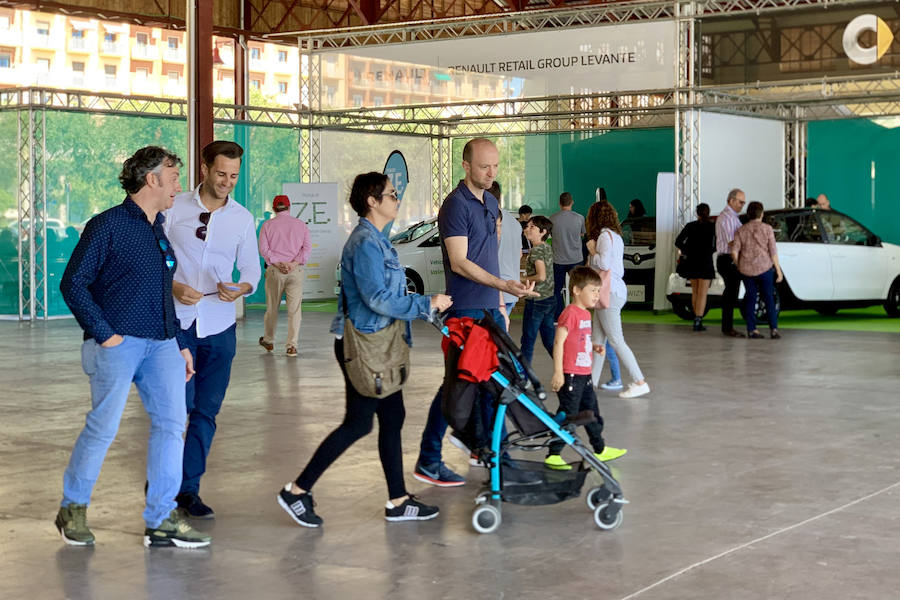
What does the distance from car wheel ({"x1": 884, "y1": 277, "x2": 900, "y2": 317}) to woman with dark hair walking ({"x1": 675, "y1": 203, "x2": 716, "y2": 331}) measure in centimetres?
315

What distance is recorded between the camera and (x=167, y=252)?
5.03m

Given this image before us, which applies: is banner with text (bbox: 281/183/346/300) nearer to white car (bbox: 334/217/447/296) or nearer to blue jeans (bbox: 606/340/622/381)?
white car (bbox: 334/217/447/296)

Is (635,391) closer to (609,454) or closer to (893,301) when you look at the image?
(609,454)

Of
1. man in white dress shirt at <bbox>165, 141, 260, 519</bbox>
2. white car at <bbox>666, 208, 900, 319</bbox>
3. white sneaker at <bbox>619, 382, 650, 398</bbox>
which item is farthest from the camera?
white car at <bbox>666, 208, 900, 319</bbox>

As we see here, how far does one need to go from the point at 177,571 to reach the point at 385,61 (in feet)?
51.2

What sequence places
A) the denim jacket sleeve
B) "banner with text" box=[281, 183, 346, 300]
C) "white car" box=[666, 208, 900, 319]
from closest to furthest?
the denim jacket sleeve
"white car" box=[666, 208, 900, 319]
"banner with text" box=[281, 183, 346, 300]

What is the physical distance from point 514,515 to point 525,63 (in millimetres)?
13345

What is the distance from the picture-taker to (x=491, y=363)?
5.33 metres

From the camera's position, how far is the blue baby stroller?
17.4ft

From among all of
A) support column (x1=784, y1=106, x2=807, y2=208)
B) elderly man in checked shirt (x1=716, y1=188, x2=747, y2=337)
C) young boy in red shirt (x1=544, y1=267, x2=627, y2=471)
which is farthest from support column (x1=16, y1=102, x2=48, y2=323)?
young boy in red shirt (x1=544, y1=267, x2=627, y2=471)

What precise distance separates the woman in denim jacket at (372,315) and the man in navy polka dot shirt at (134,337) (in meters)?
0.60

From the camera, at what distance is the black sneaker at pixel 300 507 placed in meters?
5.38

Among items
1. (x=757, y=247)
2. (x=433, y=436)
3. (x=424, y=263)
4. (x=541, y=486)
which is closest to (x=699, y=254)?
(x=757, y=247)

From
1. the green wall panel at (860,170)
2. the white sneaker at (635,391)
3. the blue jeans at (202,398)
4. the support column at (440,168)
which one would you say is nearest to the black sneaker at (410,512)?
the blue jeans at (202,398)
